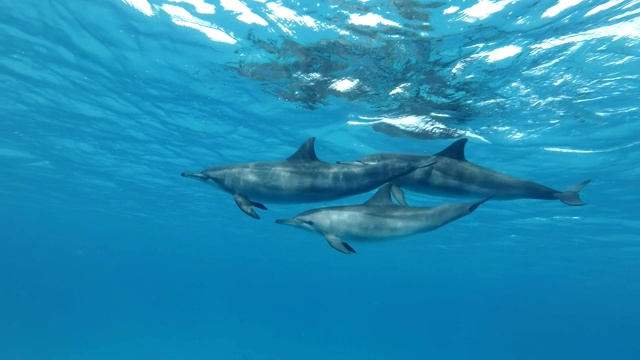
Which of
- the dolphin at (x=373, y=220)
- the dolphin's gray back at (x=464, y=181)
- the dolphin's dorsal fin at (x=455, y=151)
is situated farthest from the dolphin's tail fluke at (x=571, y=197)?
the dolphin at (x=373, y=220)

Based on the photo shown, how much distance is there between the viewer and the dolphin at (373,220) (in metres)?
7.12

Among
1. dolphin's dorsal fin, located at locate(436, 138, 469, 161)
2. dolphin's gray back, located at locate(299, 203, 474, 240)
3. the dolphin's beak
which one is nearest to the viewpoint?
dolphin's gray back, located at locate(299, 203, 474, 240)

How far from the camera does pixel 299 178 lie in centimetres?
746

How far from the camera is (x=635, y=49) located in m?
10.2

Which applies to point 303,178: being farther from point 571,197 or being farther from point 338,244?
point 571,197

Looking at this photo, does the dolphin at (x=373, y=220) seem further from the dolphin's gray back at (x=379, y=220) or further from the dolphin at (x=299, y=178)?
the dolphin at (x=299, y=178)

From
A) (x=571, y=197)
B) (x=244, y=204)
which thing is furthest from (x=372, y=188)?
(x=571, y=197)

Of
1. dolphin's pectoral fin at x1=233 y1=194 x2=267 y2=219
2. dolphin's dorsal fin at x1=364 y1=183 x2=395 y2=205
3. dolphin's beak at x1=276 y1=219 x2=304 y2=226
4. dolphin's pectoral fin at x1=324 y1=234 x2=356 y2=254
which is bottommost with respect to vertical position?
dolphin's pectoral fin at x1=324 y1=234 x2=356 y2=254

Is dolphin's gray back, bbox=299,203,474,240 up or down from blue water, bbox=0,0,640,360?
down

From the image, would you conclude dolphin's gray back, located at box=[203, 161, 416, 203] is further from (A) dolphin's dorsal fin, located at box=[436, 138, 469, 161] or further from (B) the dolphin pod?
(A) dolphin's dorsal fin, located at box=[436, 138, 469, 161]

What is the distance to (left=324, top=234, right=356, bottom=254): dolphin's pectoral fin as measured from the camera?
6848mm

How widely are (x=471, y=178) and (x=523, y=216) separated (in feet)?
77.0

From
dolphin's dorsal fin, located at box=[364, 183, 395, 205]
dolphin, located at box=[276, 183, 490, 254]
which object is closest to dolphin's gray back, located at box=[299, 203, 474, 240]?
dolphin, located at box=[276, 183, 490, 254]

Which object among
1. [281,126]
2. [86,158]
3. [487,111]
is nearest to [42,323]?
[86,158]
